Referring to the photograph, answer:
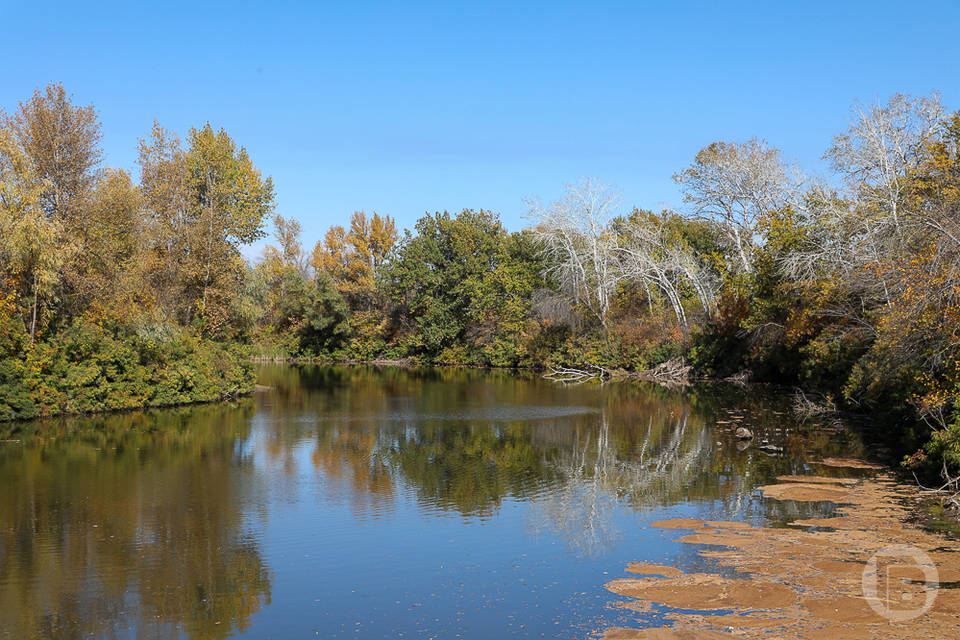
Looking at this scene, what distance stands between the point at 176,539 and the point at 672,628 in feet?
29.8

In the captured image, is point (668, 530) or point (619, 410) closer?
point (668, 530)

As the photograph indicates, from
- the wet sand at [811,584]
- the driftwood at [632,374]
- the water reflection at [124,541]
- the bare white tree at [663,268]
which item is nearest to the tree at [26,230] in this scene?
the water reflection at [124,541]

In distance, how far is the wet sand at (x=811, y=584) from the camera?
9.87 m

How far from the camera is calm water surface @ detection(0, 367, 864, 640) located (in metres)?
10.9

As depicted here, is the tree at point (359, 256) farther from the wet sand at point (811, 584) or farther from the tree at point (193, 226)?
the wet sand at point (811, 584)

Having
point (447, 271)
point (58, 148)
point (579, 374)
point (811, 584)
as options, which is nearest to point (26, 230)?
point (58, 148)

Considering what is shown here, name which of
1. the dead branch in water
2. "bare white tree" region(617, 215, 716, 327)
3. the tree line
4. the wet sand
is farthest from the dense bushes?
"bare white tree" region(617, 215, 716, 327)

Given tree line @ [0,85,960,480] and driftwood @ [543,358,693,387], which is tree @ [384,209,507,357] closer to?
tree line @ [0,85,960,480]

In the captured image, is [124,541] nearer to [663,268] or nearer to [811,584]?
[811,584]

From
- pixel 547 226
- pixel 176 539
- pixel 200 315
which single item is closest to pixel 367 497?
pixel 176 539

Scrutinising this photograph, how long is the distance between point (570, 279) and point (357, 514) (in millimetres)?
41779

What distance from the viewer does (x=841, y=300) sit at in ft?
90.2

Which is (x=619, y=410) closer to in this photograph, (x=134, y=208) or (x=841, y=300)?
(x=841, y=300)

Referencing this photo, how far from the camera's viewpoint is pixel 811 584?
11.5 metres
